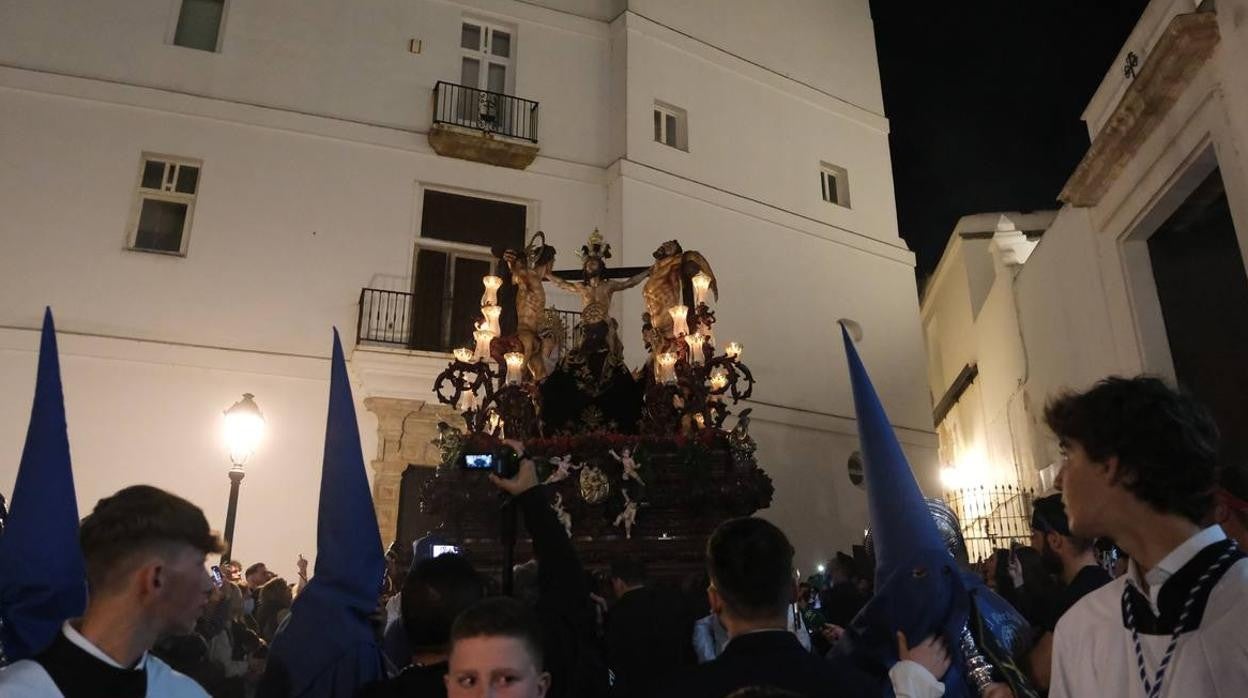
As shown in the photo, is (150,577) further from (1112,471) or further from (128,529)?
(1112,471)

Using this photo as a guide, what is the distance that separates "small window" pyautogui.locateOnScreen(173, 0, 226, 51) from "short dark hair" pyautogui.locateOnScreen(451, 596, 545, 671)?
13.7 meters

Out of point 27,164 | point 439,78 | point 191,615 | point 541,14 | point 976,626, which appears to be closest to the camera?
point 191,615

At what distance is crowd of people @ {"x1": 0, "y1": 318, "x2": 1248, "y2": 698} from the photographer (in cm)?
188

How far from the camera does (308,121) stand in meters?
13.1

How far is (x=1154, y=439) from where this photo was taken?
1.97 m

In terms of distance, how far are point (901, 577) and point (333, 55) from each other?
13711 millimetres

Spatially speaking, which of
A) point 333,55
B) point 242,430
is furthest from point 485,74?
point 242,430

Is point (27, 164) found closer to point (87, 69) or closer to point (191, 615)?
point (87, 69)

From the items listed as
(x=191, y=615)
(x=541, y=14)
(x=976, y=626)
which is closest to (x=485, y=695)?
(x=191, y=615)

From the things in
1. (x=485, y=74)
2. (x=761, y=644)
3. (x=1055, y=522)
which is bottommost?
(x=761, y=644)

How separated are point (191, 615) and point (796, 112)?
1673cm

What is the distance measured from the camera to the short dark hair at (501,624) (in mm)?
2195

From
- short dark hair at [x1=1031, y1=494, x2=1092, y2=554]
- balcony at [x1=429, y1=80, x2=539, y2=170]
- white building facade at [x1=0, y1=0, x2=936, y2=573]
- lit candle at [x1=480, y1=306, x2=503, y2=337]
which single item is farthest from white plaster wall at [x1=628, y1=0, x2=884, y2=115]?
short dark hair at [x1=1031, y1=494, x2=1092, y2=554]

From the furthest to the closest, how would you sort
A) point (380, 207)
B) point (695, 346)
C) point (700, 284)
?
point (380, 207)
point (700, 284)
point (695, 346)
